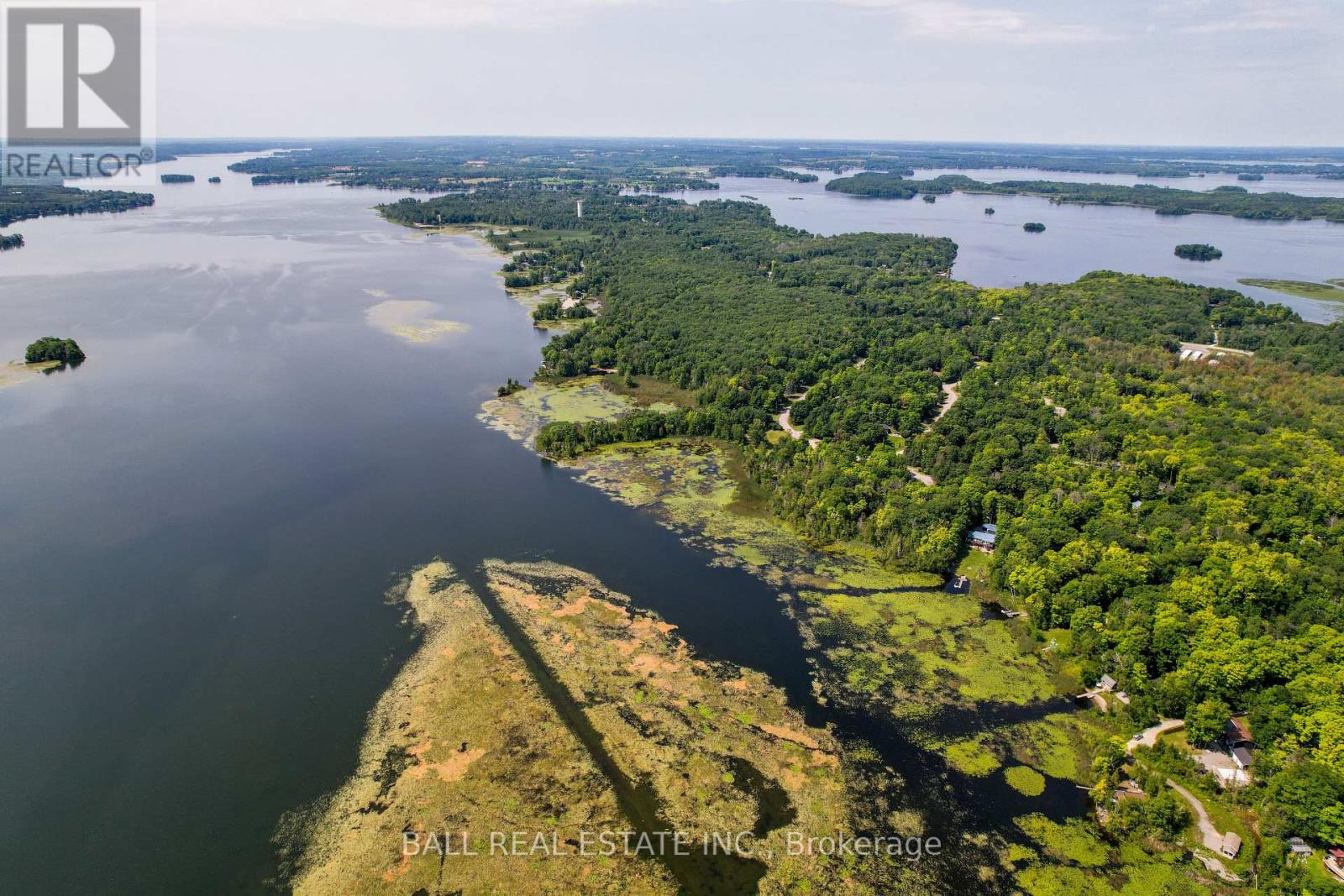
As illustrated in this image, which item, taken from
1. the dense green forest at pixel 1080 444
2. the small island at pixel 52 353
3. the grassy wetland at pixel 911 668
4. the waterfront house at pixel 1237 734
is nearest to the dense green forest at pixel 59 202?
the small island at pixel 52 353

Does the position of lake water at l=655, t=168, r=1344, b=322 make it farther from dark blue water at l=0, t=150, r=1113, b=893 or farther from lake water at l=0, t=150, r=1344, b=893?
lake water at l=0, t=150, r=1344, b=893

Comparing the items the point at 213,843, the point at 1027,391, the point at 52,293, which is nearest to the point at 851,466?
the point at 1027,391

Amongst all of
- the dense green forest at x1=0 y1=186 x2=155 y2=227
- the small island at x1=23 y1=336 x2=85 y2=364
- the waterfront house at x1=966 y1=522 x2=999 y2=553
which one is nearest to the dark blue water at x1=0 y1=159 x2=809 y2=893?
the small island at x1=23 y1=336 x2=85 y2=364

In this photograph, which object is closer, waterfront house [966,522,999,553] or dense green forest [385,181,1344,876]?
dense green forest [385,181,1344,876]

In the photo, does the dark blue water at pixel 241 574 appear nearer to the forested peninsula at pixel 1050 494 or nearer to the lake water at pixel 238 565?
the lake water at pixel 238 565

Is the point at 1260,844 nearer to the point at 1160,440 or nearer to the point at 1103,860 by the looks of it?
the point at 1103,860

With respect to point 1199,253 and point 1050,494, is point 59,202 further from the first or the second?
point 1199,253
